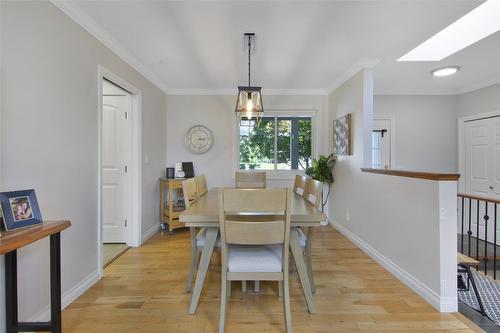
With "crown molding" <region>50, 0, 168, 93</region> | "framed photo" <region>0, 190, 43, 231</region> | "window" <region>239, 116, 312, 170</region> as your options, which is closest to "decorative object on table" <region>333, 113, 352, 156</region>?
"window" <region>239, 116, 312, 170</region>

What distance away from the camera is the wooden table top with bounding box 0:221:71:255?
114cm

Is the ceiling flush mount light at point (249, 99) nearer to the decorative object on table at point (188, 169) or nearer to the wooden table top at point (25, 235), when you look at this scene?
the wooden table top at point (25, 235)

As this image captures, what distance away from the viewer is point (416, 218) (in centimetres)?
227

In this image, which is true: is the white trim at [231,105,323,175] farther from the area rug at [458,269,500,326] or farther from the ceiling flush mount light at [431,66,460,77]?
the area rug at [458,269,500,326]

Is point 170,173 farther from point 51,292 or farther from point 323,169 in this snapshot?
point 51,292

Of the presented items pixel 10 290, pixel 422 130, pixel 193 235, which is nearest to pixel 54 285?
pixel 10 290

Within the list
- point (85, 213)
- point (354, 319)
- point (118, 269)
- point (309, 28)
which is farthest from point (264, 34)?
point (118, 269)

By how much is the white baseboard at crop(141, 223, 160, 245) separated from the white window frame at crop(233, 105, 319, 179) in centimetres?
158

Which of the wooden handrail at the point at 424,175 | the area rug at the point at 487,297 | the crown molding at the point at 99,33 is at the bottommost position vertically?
the area rug at the point at 487,297

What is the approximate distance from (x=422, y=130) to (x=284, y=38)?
11.4 feet

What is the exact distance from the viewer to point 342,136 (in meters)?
3.89

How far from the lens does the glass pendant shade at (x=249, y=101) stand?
261cm

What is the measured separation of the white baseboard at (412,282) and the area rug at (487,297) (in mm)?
925

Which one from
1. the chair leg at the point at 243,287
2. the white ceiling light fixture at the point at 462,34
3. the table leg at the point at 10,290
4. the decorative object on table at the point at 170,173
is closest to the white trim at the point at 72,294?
the table leg at the point at 10,290
